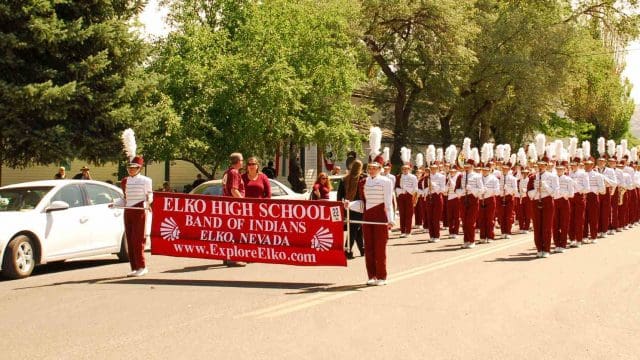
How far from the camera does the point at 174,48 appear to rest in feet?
95.0

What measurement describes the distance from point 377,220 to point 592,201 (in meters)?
11.0

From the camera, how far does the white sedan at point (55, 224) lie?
1368 cm

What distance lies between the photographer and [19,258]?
45.2 ft

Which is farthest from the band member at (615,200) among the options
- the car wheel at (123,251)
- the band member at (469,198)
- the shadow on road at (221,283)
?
the shadow on road at (221,283)

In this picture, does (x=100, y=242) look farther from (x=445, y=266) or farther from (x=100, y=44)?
(x=100, y=44)

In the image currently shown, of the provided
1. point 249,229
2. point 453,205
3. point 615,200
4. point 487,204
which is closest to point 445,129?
point 615,200

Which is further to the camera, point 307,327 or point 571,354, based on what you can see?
point 307,327

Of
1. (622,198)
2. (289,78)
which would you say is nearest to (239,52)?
(289,78)

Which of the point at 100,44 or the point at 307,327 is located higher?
the point at 100,44

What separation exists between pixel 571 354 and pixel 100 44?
63.9 feet

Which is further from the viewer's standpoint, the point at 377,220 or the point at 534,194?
the point at 534,194

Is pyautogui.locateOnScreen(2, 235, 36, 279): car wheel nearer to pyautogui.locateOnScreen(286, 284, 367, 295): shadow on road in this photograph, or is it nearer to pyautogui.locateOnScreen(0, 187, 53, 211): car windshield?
pyautogui.locateOnScreen(0, 187, 53, 211): car windshield

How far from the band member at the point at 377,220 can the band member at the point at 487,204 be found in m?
8.24

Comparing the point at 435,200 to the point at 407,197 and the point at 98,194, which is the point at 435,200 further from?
the point at 98,194
